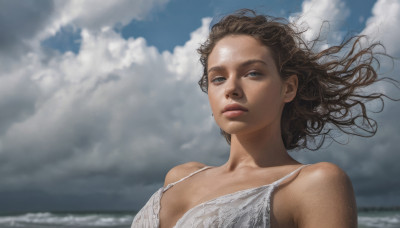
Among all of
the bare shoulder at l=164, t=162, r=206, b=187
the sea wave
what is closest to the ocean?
the sea wave

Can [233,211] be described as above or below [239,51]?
below

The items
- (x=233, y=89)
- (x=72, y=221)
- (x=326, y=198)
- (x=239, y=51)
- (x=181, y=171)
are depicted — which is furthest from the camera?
(x=72, y=221)

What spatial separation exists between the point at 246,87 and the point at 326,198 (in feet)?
2.45

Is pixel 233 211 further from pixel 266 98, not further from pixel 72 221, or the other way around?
pixel 72 221

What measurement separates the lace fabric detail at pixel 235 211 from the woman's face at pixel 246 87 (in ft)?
1.24

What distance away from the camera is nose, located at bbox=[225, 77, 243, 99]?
246 centimetres

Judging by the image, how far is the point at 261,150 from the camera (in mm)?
2607

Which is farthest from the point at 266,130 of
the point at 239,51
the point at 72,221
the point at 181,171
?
the point at 72,221

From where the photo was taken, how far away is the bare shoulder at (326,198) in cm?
208

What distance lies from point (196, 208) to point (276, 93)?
80cm

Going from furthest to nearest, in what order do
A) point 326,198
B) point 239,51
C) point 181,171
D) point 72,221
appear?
point 72,221
point 181,171
point 239,51
point 326,198

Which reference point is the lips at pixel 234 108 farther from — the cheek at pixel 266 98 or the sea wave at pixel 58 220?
the sea wave at pixel 58 220

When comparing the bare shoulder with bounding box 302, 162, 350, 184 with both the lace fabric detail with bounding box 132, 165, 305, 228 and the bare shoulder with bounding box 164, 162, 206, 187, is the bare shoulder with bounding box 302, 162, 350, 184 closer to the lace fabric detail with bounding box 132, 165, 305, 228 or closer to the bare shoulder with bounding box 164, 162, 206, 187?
the lace fabric detail with bounding box 132, 165, 305, 228

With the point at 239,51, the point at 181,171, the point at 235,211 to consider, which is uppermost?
the point at 239,51
